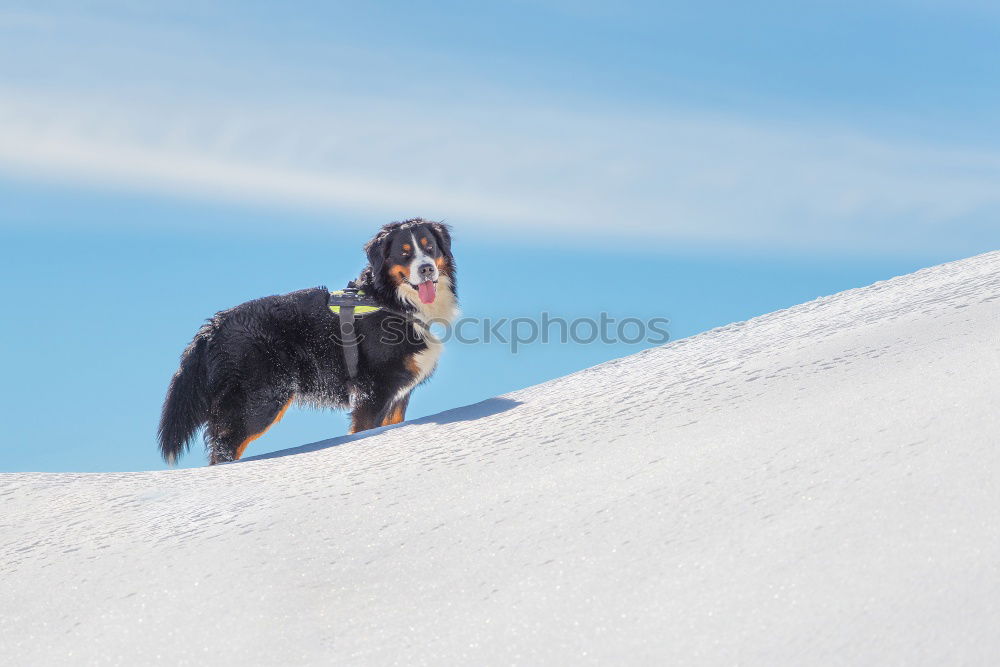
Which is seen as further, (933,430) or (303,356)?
(303,356)

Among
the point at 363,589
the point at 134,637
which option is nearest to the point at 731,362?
the point at 363,589

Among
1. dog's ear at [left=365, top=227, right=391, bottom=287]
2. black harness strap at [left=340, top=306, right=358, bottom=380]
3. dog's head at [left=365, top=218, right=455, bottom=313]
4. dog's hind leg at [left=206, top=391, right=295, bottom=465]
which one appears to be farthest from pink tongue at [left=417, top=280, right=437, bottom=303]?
dog's hind leg at [left=206, top=391, right=295, bottom=465]

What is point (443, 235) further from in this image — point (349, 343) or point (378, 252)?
point (349, 343)

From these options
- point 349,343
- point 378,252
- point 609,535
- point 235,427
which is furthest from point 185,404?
point 609,535

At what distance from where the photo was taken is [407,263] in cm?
642

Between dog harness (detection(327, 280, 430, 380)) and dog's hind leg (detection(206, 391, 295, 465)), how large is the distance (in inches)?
26.5

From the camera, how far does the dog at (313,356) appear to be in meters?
5.95

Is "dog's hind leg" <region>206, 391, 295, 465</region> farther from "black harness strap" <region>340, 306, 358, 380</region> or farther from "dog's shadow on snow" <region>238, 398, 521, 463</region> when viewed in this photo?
"dog's shadow on snow" <region>238, 398, 521, 463</region>

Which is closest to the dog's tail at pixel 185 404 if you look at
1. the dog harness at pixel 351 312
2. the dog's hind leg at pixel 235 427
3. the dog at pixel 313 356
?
the dog at pixel 313 356

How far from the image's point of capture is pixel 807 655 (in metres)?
1.86

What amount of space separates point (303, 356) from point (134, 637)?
373cm

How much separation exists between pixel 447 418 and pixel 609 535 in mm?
2006

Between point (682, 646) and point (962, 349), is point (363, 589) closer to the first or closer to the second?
point (682, 646)

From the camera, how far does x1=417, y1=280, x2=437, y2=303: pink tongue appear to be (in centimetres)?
641
